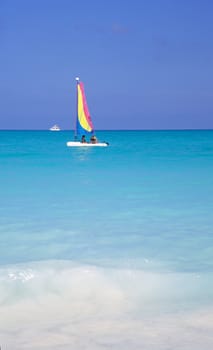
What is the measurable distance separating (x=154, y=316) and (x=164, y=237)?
3.59 m

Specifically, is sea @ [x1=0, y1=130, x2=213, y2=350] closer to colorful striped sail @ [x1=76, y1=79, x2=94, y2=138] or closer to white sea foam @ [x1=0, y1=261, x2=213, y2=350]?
white sea foam @ [x1=0, y1=261, x2=213, y2=350]

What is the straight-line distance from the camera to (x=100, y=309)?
4715 millimetres

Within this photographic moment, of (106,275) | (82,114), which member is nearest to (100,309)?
(106,275)

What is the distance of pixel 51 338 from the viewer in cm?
396

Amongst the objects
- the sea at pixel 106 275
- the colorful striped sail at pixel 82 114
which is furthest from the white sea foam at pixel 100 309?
the colorful striped sail at pixel 82 114

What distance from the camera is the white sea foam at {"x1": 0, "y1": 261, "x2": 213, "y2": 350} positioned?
3.91 m

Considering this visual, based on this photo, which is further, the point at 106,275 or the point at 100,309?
the point at 106,275

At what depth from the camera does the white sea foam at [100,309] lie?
391 centimetres

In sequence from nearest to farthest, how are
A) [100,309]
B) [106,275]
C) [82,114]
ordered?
[100,309], [106,275], [82,114]

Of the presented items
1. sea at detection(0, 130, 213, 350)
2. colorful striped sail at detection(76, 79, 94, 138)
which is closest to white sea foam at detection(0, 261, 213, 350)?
sea at detection(0, 130, 213, 350)

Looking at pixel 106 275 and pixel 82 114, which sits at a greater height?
pixel 82 114

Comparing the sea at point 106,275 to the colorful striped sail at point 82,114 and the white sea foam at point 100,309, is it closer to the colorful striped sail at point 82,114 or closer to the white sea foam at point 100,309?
the white sea foam at point 100,309

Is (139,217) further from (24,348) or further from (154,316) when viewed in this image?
(24,348)

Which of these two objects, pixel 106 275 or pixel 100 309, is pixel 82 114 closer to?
pixel 106 275
